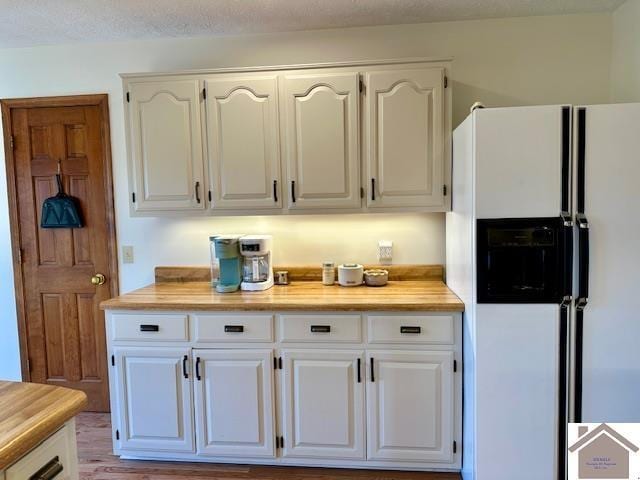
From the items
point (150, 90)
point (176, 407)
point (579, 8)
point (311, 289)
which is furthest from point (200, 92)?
point (579, 8)

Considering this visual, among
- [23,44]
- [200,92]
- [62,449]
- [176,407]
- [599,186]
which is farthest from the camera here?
[23,44]

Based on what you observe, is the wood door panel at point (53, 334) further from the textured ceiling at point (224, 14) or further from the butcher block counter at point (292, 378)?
the textured ceiling at point (224, 14)

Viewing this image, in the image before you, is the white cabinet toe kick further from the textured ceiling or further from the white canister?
the textured ceiling

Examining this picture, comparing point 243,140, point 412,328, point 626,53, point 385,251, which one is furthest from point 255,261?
point 626,53

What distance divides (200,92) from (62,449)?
1.85m

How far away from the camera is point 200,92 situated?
2.30m

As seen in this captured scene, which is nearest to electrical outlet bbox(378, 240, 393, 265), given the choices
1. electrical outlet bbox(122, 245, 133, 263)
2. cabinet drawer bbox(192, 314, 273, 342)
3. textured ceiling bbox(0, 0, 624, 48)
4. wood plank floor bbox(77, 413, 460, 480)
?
cabinet drawer bbox(192, 314, 273, 342)

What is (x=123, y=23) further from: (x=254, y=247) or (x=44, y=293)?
(x=44, y=293)

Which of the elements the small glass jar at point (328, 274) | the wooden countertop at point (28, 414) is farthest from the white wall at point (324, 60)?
the wooden countertop at point (28, 414)

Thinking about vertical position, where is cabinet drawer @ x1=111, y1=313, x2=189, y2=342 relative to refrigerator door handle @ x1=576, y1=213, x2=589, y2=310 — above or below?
below

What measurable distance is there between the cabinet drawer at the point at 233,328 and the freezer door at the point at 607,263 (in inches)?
55.2

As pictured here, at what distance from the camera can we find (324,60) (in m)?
2.51

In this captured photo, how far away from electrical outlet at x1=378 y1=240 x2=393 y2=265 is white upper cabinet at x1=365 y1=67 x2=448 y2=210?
368mm

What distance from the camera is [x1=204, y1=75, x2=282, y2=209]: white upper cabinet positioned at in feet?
7.48
